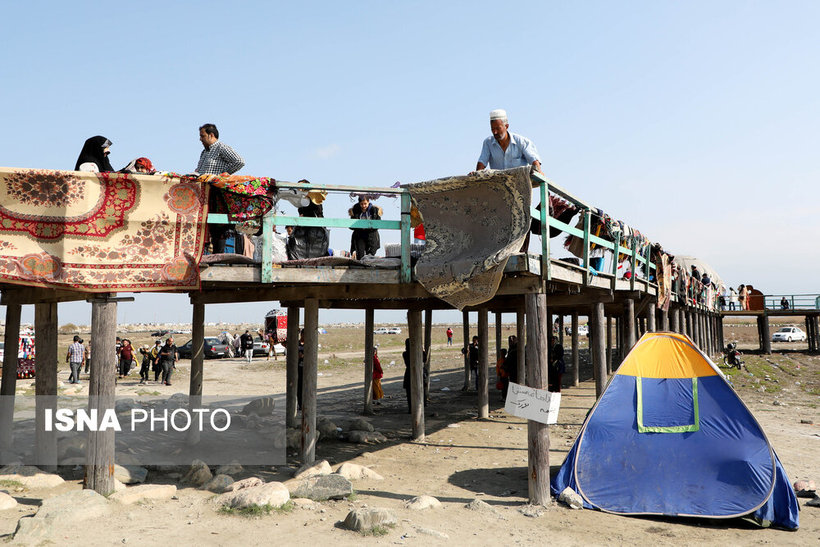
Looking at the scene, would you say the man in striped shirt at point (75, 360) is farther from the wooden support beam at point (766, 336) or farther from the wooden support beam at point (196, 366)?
the wooden support beam at point (766, 336)

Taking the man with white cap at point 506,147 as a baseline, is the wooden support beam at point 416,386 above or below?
below

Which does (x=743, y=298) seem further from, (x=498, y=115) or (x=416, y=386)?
(x=498, y=115)

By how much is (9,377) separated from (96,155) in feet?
15.1

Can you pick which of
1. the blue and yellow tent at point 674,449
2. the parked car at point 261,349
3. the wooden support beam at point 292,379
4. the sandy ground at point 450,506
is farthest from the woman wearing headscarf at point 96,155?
the parked car at point 261,349

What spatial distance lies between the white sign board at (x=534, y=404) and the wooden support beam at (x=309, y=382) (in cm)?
323

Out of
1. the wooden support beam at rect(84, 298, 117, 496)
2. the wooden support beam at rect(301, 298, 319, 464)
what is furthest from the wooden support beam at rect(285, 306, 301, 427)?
the wooden support beam at rect(84, 298, 117, 496)

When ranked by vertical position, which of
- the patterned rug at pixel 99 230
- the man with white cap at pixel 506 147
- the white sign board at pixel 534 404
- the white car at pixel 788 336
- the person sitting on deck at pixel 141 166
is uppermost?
the man with white cap at pixel 506 147

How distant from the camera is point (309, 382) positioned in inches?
363

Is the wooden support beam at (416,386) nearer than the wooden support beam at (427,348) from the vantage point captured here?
Yes

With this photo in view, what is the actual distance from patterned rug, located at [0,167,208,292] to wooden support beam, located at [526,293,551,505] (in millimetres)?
4200

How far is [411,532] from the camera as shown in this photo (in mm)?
6371

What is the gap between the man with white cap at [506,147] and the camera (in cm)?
778

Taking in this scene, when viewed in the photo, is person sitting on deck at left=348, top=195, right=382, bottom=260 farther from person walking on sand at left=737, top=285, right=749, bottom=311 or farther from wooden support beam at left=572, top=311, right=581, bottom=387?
person walking on sand at left=737, top=285, right=749, bottom=311

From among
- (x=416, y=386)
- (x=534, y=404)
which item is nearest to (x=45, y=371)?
(x=416, y=386)
